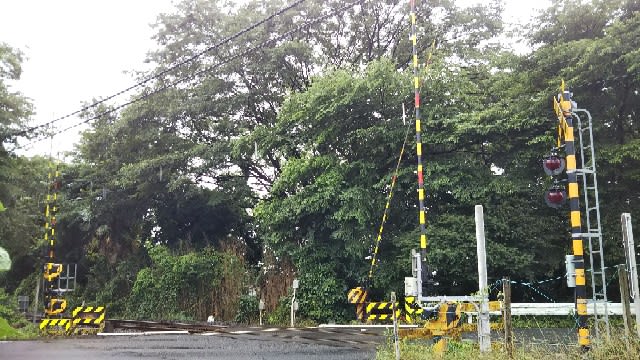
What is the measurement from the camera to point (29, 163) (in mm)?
24641

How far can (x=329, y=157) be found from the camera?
1906 centimetres

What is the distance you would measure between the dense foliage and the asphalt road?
14.7 feet

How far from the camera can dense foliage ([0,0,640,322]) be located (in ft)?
55.3

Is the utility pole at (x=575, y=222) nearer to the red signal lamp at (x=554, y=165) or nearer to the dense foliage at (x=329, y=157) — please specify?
the red signal lamp at (x=554, y=165)

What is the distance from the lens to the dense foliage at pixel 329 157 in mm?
16844

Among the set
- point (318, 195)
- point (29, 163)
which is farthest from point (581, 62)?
point (29, 163)

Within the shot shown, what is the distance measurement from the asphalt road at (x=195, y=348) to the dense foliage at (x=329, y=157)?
14.7ft

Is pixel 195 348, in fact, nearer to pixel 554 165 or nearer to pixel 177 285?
pixel 554 165

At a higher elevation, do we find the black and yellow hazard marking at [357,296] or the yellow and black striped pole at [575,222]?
the yellow and black striped pole at [575,222]

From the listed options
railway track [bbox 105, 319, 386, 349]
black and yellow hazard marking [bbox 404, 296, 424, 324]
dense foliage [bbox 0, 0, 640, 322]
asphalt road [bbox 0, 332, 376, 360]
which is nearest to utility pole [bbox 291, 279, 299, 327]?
dense foliage [bbox 0, 0, 640, 322]

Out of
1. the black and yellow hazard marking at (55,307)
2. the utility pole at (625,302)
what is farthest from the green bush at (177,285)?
the utility pole at (625,302)

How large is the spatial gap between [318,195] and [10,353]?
959 cm

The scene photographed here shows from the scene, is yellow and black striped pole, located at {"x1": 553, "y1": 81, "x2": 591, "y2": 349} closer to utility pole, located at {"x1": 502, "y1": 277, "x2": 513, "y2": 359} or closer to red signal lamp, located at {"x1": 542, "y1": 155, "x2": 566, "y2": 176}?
red signal lamp, located at {"x1": 542, "y1": 155, "x2": 566, "y2": 176}

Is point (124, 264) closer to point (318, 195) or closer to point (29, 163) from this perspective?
point (29, 163)
